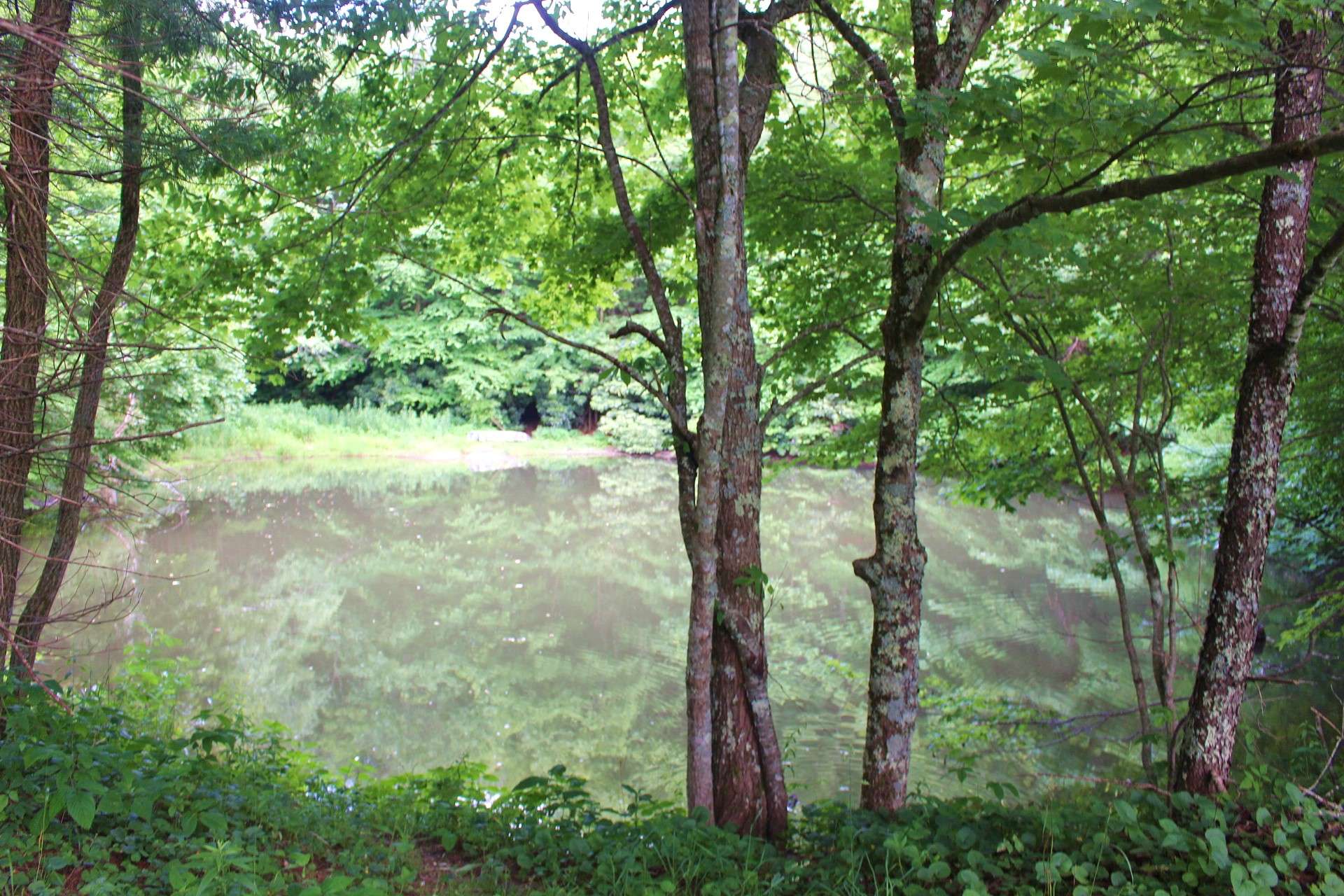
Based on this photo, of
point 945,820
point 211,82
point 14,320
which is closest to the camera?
point 945,820

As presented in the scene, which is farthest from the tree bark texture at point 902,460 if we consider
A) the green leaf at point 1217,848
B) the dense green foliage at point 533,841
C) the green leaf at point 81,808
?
the green leaf at point 81,808

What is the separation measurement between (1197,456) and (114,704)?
30.6ft

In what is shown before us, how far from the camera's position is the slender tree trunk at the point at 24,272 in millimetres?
2596

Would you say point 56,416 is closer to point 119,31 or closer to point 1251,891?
point 119,31

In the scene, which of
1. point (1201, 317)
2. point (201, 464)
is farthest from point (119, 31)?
point (201, 464)

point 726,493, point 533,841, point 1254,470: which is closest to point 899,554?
point 726,493

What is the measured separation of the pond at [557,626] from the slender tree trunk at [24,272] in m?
0.61

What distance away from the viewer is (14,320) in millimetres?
3410

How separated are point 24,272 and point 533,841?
2780 millimetres

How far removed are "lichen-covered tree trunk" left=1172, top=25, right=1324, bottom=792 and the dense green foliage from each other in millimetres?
215

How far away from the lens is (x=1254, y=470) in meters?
3.00

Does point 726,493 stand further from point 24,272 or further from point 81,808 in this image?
point 24,272

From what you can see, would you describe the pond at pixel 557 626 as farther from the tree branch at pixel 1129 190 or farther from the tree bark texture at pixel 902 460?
the tree branch at pixel 1129 190

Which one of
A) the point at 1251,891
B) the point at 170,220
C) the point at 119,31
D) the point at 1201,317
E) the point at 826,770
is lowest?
the point at 826,770
